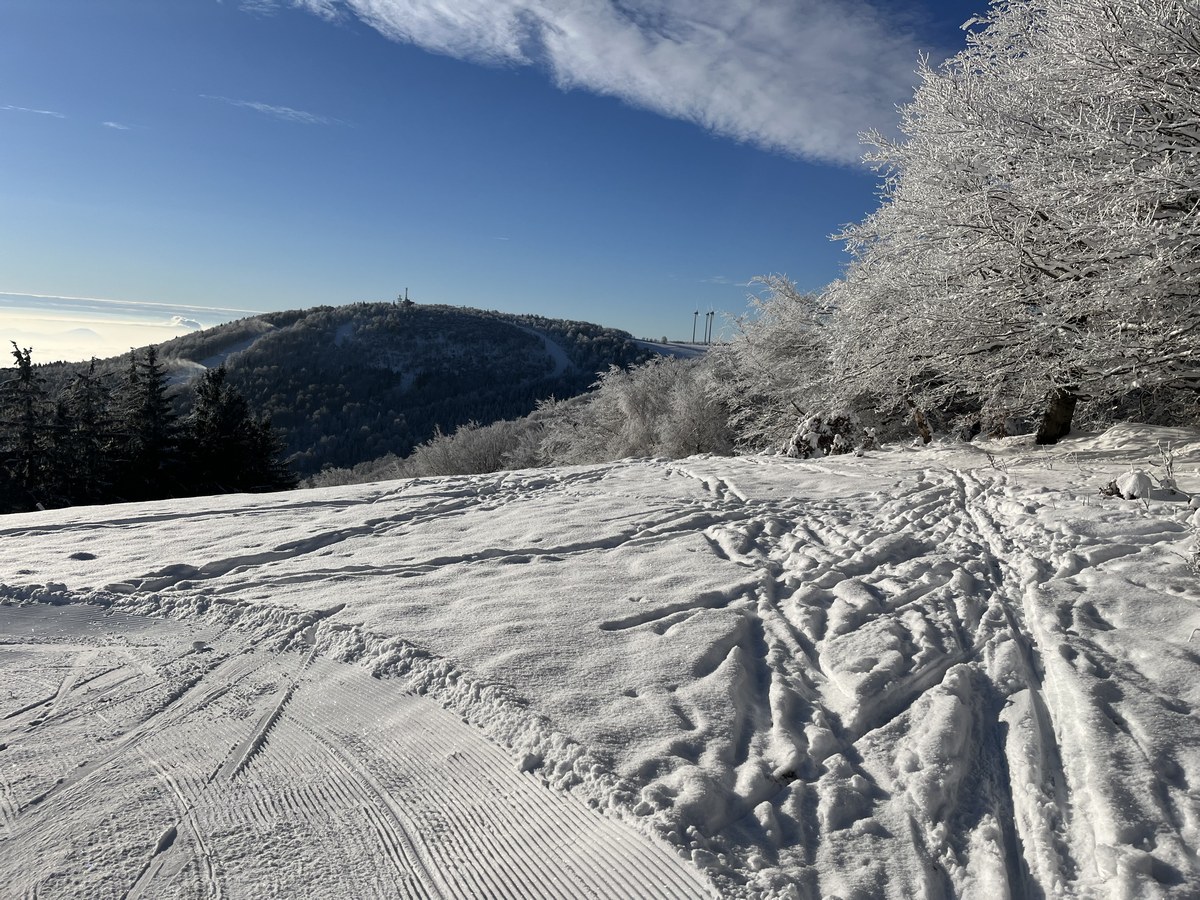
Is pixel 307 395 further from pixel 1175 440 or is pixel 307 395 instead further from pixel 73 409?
pixel 1175 440

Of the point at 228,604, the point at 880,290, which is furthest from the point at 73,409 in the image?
the point at 880,290

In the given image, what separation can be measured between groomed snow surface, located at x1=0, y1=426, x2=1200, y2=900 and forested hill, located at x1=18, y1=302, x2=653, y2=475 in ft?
223

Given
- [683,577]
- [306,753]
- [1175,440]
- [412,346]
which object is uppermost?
[412,346]

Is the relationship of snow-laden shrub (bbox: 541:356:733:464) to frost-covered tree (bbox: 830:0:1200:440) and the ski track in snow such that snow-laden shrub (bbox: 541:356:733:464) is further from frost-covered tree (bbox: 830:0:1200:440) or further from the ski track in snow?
the ski track in snow

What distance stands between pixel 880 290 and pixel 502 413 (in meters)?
80.7

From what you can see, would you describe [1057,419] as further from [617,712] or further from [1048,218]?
[617,712]

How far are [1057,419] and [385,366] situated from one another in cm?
10232

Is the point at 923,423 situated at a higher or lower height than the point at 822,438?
higher

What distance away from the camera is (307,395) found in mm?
85750

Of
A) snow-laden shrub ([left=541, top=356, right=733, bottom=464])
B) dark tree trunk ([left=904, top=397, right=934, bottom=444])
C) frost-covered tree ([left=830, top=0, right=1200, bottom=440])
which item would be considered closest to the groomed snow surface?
frost-covered tree ([left=830, top=0, right=1200, bottom=440])

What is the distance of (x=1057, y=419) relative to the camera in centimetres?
1050

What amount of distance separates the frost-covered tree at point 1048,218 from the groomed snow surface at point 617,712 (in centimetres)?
242

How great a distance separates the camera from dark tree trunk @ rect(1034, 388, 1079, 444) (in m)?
10.4

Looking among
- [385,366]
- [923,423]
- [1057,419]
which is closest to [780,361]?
[923,423]
